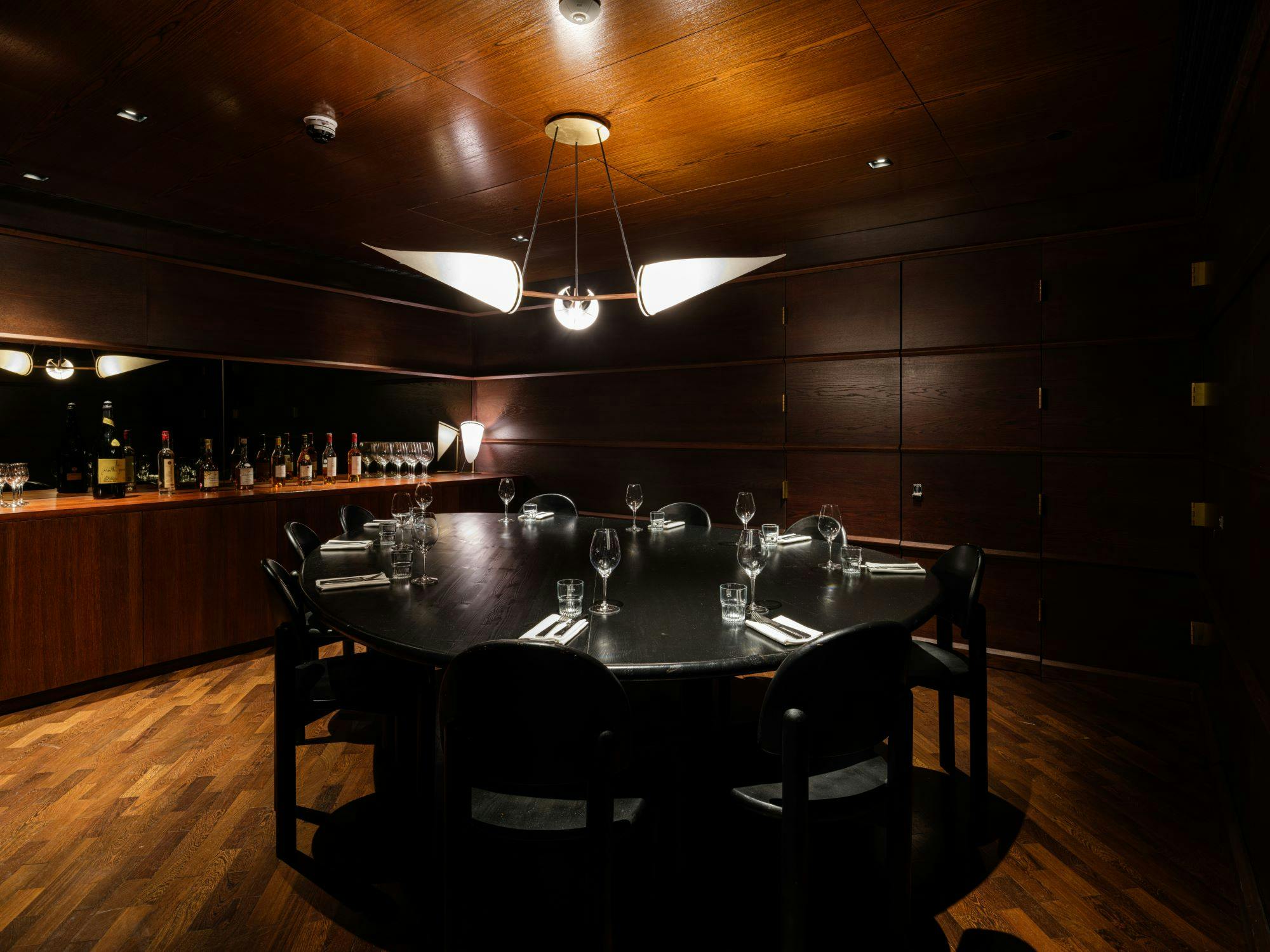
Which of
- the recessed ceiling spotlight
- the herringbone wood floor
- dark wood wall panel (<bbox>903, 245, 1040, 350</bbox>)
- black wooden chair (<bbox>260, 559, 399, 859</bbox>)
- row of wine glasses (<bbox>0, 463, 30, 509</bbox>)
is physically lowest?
the herringbone wood floor

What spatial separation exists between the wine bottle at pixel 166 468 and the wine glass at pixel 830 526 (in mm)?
3612

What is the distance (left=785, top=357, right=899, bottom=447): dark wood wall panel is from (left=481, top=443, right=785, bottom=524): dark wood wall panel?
0.32m

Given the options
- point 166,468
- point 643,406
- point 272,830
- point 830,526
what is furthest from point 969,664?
point 166,468

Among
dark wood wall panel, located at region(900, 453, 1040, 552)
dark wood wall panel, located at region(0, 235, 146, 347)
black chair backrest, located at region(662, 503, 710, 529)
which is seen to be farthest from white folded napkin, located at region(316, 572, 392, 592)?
dark wood wall panel, located at region(900, 453, 1040, 552)

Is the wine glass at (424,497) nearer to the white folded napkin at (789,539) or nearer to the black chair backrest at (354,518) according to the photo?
the black chair backrest at (354,518)

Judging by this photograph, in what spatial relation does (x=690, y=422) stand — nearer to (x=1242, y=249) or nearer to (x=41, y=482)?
(x=1242, y=249)

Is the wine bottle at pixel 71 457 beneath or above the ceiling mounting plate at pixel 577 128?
beneath

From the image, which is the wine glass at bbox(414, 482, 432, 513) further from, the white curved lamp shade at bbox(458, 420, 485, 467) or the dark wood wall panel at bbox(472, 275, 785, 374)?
the white curved lamp shade at bbox(458, 420, 485, 467)

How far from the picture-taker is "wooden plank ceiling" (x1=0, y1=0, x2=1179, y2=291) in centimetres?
211

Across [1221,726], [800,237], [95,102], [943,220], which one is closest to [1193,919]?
[1221,726]

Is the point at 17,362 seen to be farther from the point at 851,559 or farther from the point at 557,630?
the point at 851,559

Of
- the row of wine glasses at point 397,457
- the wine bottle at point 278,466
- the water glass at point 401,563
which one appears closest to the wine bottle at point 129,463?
the wine bottle at point 278,466

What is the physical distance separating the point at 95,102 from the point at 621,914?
3.36 metres

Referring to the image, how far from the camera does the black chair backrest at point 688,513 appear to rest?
12.8ft
